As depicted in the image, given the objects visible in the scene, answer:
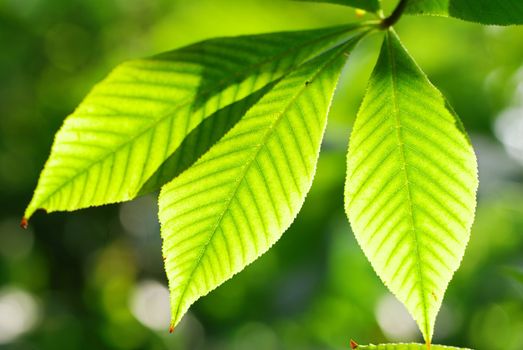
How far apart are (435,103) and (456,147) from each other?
0.05 metres

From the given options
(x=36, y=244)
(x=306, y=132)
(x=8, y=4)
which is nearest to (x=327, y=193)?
(x=306, y=132)

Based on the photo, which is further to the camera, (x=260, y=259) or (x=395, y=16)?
(x=260, y=259)

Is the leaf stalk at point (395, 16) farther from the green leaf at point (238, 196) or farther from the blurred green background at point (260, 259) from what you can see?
the blurred green background at point (260, 259)

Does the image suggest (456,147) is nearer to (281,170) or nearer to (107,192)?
(281,170)

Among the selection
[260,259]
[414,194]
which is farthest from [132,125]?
[260,259]

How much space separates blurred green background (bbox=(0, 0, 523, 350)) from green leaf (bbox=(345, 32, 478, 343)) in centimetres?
162

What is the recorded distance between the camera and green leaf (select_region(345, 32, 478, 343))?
693 mm

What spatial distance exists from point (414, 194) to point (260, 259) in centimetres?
346

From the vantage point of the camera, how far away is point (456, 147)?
70 centimetres

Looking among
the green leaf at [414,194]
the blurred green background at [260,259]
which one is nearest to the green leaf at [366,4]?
the green leaf at [414,194]

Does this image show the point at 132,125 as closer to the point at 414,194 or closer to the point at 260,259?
the point at 414,194

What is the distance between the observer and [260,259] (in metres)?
4.13

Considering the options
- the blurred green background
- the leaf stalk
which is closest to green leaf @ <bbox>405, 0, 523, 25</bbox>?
the leaf stalk

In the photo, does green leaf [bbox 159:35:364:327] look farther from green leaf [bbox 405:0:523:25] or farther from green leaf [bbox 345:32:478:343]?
green leaf [bbox 405:0:523:25]
